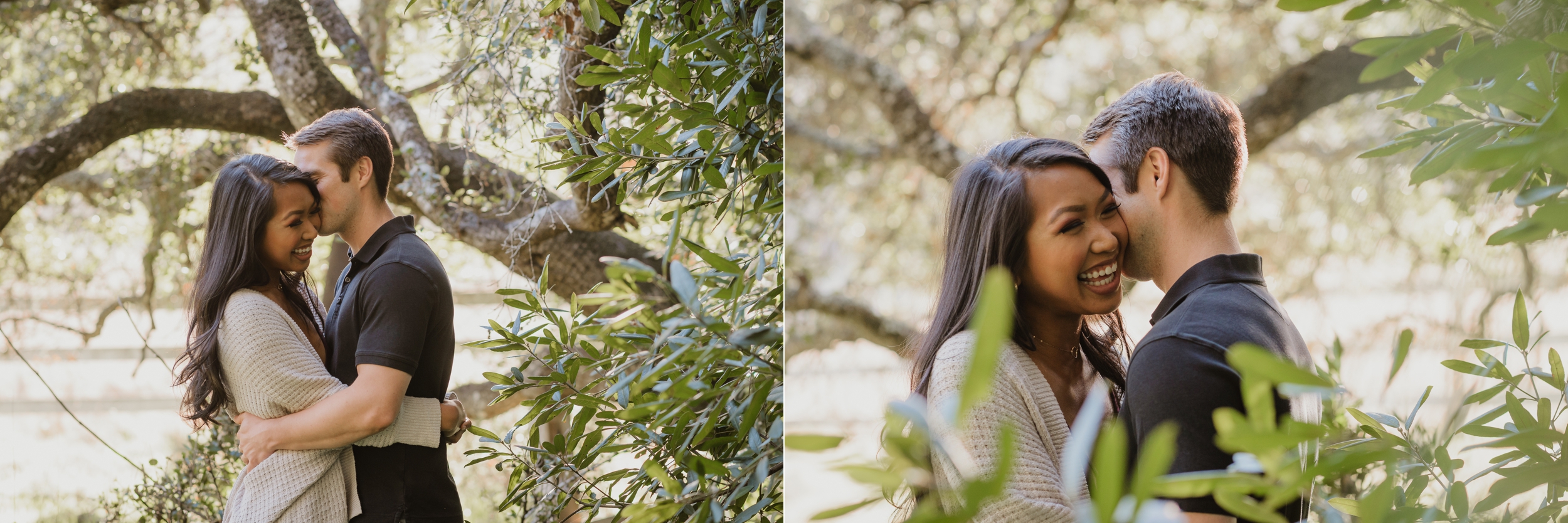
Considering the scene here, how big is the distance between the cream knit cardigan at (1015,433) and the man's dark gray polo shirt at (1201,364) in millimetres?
78

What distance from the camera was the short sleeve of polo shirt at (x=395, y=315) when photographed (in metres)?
1.40

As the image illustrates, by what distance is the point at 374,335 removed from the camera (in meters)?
1.40

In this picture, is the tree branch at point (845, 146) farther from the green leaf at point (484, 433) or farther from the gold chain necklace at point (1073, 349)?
the gold chain necklace at point (1073, 349)

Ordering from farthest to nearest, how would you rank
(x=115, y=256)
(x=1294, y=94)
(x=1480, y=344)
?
1. (x=115, y=256)
2. (x=1294, y=94)
3. (x=1480, y=344)

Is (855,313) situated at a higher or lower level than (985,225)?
lower

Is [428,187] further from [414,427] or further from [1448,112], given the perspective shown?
[1448,112]

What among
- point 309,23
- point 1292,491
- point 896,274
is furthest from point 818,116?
point 1292,491

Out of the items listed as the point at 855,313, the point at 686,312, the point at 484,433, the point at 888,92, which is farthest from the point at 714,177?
the point at 855,313

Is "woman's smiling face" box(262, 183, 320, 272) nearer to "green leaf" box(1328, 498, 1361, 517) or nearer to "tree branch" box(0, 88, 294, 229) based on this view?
"green leaf" box(1328, 498, 1361, 517)

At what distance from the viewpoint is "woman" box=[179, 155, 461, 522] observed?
55.1 inches

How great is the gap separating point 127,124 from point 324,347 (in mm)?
2431

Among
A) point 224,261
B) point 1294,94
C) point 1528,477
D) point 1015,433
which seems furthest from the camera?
point 1294,94

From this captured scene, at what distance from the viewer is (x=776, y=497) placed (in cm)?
101

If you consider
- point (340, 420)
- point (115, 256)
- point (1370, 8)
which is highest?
point (1370, 8)
